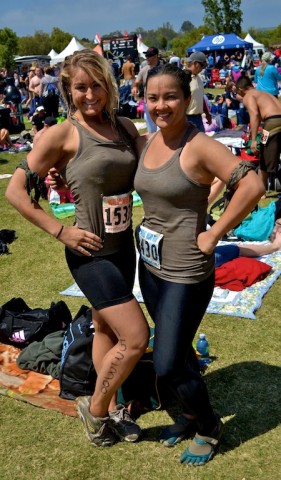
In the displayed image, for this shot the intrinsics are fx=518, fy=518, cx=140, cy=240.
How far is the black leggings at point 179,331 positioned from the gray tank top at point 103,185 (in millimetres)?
305

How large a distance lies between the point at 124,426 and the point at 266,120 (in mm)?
4923

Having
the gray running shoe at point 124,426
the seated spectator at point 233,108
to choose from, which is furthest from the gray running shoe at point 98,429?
the seated spectator at point 233,108

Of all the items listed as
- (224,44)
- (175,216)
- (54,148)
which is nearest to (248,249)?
(175,216)

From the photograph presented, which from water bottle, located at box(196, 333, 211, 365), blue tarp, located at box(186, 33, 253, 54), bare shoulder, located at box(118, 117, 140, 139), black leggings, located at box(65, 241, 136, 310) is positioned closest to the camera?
black leggings, located at box(65, 241, 136, 310)

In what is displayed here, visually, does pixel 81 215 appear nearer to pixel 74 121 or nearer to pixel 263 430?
pixel 74 121

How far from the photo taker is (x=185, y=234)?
2408 mm

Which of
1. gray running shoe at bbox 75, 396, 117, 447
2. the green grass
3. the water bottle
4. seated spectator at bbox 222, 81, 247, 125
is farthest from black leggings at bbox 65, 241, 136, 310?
seated spectator at bbox 222, 81, 247, 125

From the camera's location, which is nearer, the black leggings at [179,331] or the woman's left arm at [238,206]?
the woman's left arm at [238,206]

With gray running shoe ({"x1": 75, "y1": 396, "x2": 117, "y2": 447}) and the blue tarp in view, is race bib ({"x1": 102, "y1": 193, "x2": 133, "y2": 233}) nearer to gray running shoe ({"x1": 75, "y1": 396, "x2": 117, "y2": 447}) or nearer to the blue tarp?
gray running shoe ({"x1": 75, "y1": 396, "x2": 117, "y2": 447})

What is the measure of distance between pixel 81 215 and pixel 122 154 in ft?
1.21

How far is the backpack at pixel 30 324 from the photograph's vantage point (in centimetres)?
389

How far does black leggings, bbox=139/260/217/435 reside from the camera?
2434 mm

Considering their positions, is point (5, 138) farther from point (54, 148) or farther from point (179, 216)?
point (179, 216)

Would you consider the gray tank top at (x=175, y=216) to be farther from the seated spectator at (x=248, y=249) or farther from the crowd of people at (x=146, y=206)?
the seated spectator at (x=248, y=249)
